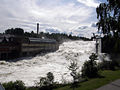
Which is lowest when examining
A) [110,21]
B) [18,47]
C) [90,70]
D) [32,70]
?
[32,70]

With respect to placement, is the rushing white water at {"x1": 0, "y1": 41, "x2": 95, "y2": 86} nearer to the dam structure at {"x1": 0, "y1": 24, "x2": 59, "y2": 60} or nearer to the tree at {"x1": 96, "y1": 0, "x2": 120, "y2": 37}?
the dam structure at {"x1": 0, "y1": 24, "x2": 59, "y2": 60}

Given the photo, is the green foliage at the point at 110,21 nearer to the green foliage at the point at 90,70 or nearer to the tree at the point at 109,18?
the tree at the point at 109,18

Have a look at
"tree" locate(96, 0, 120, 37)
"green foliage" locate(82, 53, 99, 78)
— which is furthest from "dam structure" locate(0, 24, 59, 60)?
"tree" locate(96, 0, 120, 37)

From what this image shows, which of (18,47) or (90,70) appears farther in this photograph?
(18,47)

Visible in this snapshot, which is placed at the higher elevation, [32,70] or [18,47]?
[18,47]

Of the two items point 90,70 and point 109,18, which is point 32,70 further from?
point 109,18

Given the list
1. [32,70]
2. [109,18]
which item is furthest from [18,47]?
[109,18]

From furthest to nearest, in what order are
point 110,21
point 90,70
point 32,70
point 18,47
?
point 18,47
point 32,70
point 90,70
point 110,21

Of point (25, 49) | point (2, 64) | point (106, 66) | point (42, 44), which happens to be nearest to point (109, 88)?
point (106, 66)

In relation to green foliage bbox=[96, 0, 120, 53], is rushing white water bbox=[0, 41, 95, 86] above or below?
below

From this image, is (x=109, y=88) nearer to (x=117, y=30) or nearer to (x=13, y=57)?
(x=117, y=30)

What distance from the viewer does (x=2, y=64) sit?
2367cm

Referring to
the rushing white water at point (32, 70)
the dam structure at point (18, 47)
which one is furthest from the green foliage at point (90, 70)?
the dam structure at point (18, 47)

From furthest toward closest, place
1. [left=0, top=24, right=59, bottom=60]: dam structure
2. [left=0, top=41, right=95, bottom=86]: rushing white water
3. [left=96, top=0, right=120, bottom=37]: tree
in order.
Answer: [left=0, top=24, right=59, bottom=60]: dam structure < [left=0, top=41, right=95, bottom=86]: rushing white water < [left=96, top=0, right=120, bottom=37]: tree
